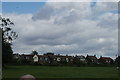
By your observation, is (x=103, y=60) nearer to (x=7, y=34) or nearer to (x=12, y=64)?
(x=12, y=64)

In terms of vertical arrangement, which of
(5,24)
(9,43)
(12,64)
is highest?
(5,24)

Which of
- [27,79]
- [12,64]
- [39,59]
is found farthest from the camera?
[39,59]

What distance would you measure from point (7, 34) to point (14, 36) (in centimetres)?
189

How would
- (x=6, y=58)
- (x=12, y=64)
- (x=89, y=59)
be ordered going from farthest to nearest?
1. (x=89, y=59)
2. (x=12, y=64)
3. (x=6, y=58)

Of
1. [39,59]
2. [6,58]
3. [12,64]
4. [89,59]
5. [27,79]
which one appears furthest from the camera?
[89,59]

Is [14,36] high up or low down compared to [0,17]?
down

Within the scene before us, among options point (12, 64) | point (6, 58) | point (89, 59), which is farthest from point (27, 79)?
point (89, 59)

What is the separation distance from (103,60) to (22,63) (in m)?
83.4

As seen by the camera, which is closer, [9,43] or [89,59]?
[9,43]

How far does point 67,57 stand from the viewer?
557ft

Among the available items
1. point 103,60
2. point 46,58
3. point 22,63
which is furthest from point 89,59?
point 22,63

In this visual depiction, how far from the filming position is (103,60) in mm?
170125

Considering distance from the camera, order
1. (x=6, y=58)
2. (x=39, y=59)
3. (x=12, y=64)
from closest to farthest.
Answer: (x=6, y=58) → (x=12, y=64) → (x=39, y=59)

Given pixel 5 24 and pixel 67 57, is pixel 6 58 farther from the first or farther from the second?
pixel 67 57
